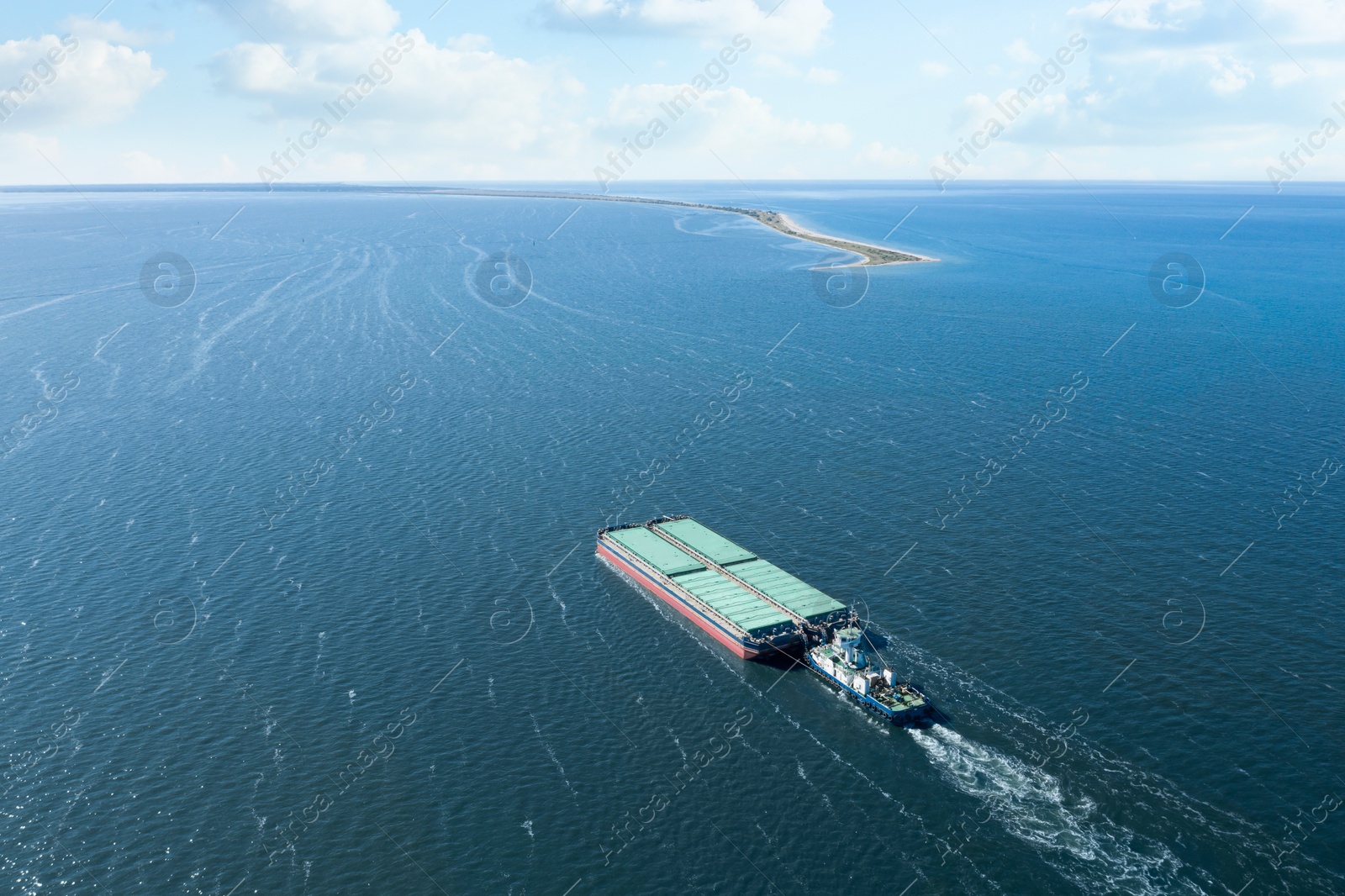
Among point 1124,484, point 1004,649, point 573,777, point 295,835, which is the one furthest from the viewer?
point 1124,484

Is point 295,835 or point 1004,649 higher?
point 1004,649

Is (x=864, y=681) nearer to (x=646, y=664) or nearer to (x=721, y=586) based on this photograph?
(x=646, y=664)

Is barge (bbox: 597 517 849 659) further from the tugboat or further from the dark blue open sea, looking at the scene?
the tugboat

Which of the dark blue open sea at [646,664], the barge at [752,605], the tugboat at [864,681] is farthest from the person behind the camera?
the barge at [752,605]

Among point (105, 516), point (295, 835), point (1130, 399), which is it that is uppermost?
point (1130, 399)

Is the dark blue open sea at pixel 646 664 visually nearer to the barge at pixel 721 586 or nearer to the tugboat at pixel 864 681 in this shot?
the tugboat at pixel 864 681

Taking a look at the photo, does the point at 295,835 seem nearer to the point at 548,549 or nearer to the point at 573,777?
the point at 573,777

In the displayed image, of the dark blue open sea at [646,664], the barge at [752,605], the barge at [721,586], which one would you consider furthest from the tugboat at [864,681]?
the barge at [721,586]

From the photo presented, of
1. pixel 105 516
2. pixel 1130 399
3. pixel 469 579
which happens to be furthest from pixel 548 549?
pixel 1130 399

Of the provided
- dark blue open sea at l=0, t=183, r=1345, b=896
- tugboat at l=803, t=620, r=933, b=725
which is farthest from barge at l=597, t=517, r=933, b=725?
dark blue open sea at l=0, t=183, r=1345, b=896
